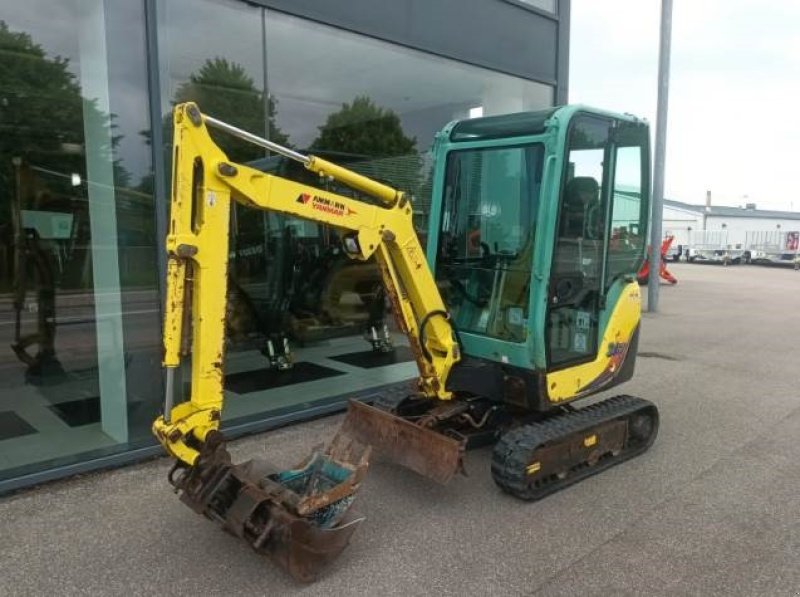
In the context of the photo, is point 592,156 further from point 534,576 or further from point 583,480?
point 534,576

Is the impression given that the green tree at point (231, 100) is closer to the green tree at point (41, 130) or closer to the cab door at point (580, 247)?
the green tree at point (41, 130)

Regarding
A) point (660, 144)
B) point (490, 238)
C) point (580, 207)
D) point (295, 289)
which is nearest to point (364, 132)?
point (295, 289)

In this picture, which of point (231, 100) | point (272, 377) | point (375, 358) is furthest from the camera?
point (375, 358)

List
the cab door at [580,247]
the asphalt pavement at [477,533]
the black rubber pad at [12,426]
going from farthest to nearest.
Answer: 1. the black rubber pad at [12,426]
2. the cab door at [580,247]
3. the asphalt pavement at [477,533]

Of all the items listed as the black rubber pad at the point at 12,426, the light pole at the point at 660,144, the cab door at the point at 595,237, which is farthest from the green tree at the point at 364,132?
the light pole at the point at 660,144

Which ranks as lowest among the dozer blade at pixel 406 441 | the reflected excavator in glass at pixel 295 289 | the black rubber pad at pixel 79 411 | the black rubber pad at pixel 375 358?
the black rubber pad at pixel 79 411

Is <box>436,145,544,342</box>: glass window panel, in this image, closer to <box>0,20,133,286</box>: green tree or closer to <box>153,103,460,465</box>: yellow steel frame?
<box>153,103,460,465</box>: yellow steel frame

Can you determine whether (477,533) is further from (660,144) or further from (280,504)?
(660,144)

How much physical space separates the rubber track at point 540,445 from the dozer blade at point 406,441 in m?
0.34

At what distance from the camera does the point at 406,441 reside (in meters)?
4.10

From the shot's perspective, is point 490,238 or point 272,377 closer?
point 490,238

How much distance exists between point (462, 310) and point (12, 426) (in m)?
3.87

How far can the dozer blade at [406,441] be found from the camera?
150 inches

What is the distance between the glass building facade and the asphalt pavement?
72cm
